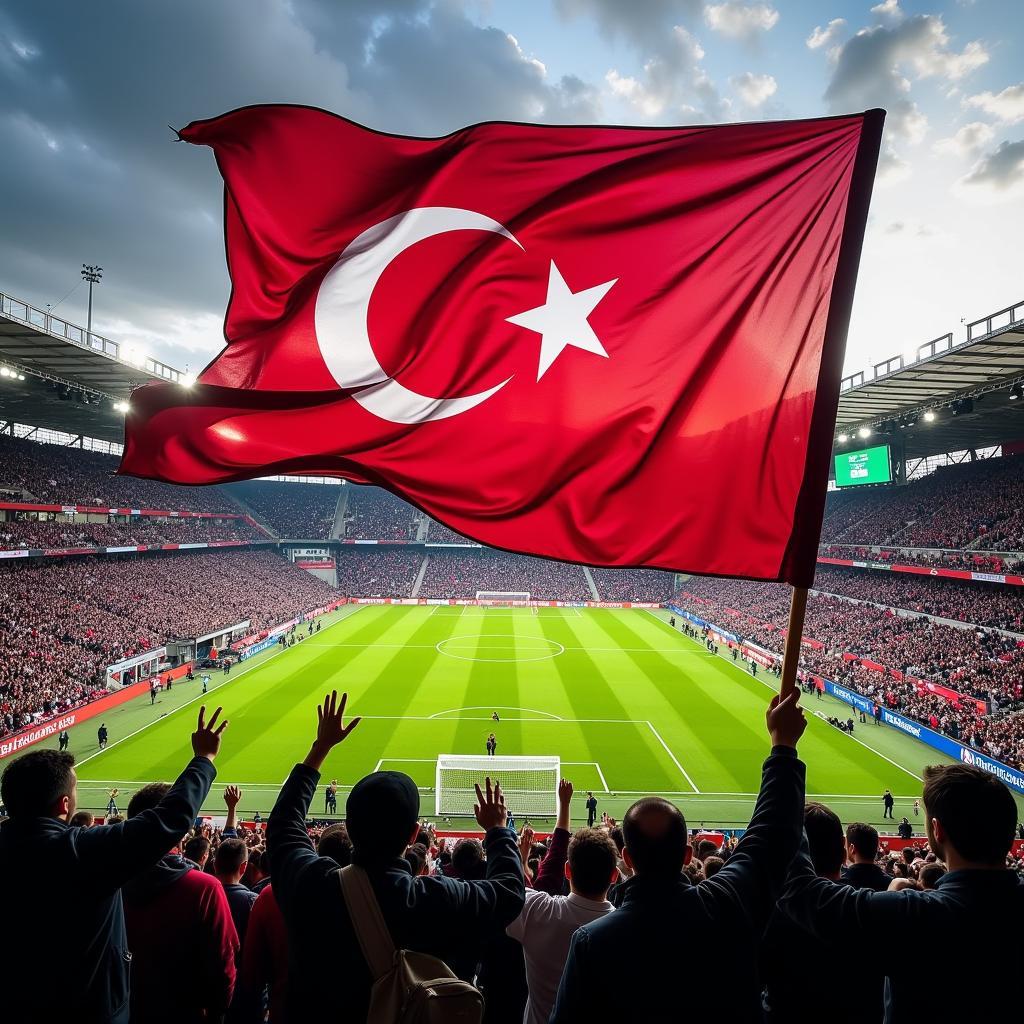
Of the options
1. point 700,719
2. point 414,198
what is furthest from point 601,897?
point 700,719

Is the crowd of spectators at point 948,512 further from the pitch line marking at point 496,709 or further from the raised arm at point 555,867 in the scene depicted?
the raised arm at point 555,867

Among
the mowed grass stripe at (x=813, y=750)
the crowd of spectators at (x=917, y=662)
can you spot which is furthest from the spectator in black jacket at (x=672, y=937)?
the crowd of spectators at (x=917, y=662)

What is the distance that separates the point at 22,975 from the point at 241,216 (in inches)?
214

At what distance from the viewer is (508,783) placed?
73.4 feet

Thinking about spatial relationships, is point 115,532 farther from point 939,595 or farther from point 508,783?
point 939,595

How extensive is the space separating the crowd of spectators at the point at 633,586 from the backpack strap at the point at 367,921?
66.8 metres

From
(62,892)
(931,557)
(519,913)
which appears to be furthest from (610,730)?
(62,892)

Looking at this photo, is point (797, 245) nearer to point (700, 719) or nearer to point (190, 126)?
point (190, 126)

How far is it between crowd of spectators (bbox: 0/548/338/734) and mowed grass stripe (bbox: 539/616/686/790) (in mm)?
22362

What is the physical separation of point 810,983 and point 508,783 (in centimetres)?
2071

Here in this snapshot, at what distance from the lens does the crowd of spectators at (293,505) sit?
3056 inches

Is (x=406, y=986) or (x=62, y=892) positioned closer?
(x=406, y=986)

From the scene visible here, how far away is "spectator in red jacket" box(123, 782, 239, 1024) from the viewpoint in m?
3.44

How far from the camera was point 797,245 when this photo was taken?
16.1 ft
